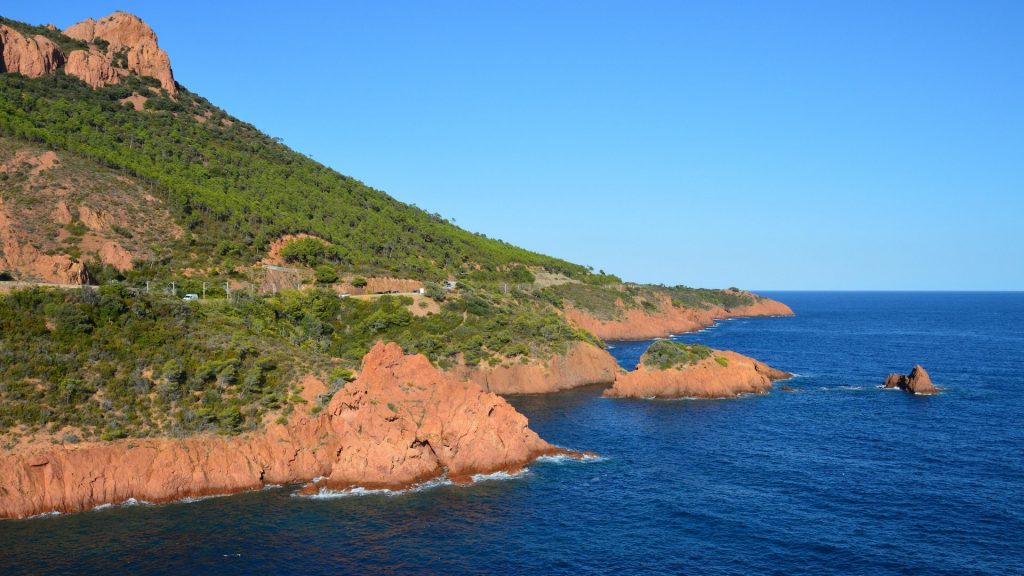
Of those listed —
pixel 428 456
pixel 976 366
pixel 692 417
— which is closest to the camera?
pixel 428 456

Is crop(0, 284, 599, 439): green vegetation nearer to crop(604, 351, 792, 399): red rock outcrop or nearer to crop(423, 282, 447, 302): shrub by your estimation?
crop(423, 282, 447, 302): shrub

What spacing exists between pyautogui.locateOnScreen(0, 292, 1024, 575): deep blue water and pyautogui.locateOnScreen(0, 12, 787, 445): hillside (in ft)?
36.4

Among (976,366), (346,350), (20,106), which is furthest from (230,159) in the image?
(976,366)

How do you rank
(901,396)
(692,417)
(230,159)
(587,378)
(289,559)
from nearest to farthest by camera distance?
(289,559), (692,417), (901,396), (587,378), (230,159)

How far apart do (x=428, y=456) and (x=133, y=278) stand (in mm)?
57145

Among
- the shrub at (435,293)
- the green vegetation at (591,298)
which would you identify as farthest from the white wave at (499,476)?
the green vegetation at (591,298)

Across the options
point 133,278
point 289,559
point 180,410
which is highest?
point 133,278

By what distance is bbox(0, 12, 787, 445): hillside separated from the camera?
182ft

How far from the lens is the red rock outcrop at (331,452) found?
46.9 m

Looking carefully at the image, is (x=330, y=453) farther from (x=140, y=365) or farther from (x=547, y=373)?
(x=547, y=373)

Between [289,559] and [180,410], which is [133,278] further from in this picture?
[289,559]

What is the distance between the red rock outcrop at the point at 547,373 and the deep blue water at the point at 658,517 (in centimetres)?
1954

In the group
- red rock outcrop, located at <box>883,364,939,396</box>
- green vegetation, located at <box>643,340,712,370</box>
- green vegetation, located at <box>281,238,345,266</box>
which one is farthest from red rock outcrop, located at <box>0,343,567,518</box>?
green vegetation, located at <box>281,238,345,266</box>

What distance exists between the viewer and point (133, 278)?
9150 cm
